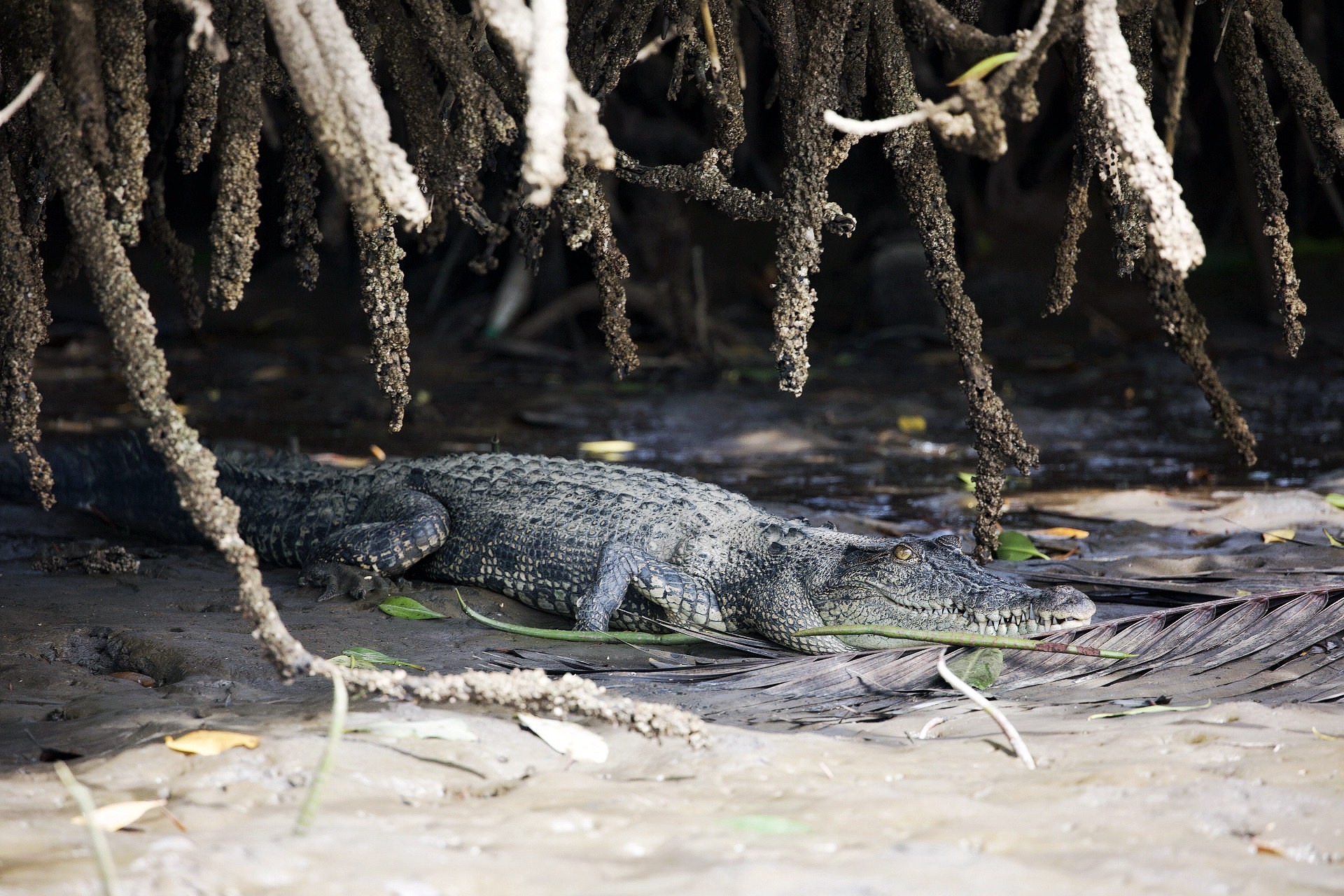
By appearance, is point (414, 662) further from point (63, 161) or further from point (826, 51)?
point (826, 51)

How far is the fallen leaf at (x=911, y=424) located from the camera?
702 centimetres

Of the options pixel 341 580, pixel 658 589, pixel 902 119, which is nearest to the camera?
pixel 902 119

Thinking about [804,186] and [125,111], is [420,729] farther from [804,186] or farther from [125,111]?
[804,186]

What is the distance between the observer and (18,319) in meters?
2.51

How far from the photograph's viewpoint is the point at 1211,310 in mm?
10633

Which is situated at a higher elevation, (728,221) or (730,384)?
(728,221)

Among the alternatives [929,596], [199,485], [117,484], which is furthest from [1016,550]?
[117,484]

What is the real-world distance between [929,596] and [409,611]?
1622 mm

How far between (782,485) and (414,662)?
9.78 ft

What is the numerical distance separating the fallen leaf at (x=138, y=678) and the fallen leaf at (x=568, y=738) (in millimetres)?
1102

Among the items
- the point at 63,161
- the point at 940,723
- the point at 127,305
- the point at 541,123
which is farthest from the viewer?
the point at 940,723

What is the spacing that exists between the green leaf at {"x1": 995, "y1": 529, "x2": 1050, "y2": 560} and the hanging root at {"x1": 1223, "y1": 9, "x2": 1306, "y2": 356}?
4.11 ft

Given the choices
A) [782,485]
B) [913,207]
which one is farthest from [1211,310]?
[913,207]

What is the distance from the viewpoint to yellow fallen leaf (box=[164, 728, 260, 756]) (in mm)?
1989
